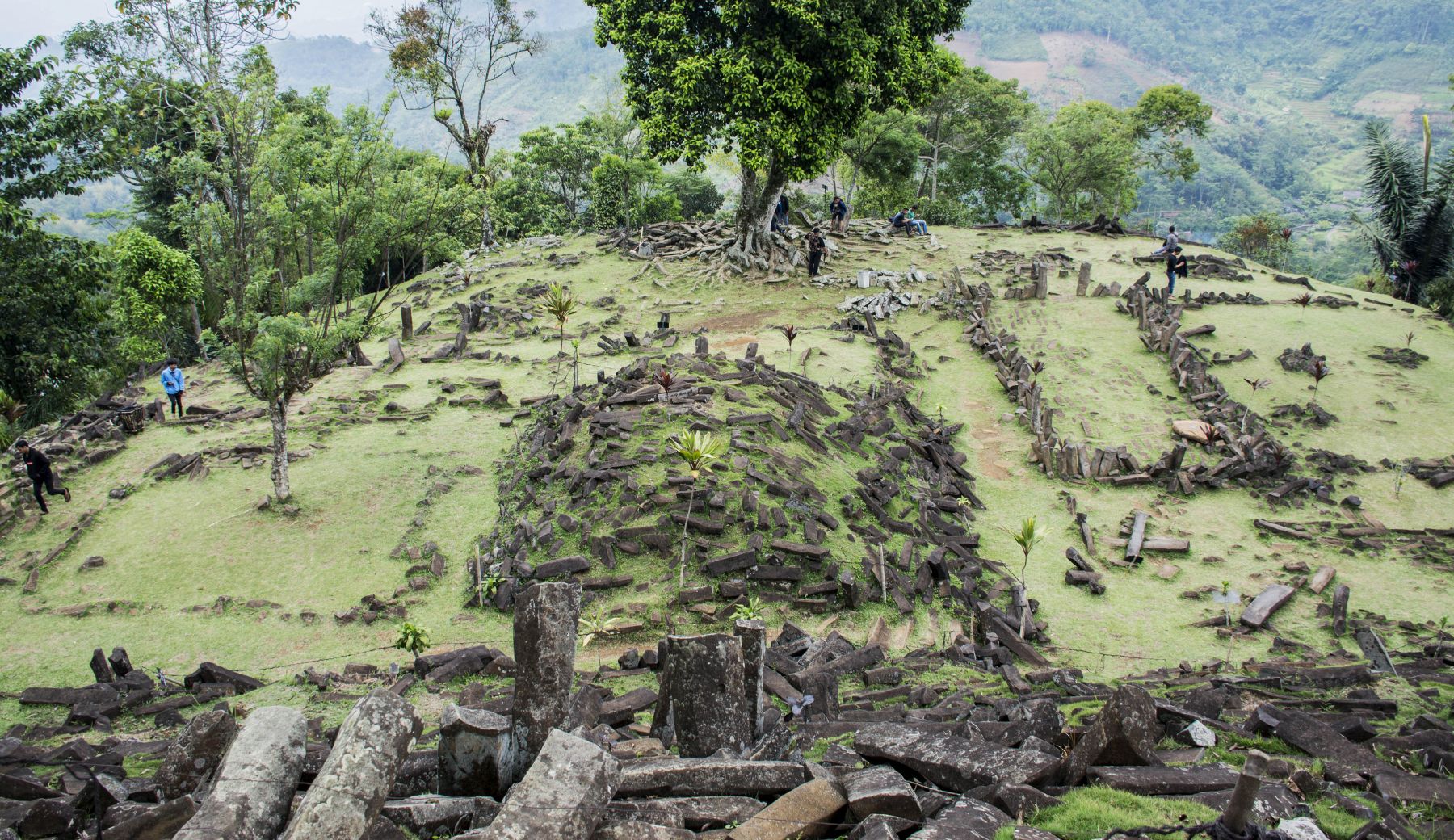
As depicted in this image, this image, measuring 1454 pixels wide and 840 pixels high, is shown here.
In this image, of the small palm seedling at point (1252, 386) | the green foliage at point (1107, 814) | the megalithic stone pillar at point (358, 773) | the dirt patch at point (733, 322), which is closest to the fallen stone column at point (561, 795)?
the megalithic stone pillar at point (358, 773)

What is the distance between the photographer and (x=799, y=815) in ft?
15.3

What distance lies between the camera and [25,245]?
13508mm

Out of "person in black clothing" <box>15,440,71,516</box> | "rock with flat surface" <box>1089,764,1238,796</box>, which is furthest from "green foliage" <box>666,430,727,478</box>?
"person in black clothing" <box>15,440,71,516</box>

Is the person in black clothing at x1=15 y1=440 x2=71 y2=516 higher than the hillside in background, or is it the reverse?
the hillside in background

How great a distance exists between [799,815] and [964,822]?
3.03ft

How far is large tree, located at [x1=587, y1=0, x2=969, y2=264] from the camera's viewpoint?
2267 cm

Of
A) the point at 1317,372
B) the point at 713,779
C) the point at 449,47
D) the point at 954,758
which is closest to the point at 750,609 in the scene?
the point at 954,758

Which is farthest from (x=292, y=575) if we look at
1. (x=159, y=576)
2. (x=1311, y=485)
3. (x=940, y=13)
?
(x=940, y=13)

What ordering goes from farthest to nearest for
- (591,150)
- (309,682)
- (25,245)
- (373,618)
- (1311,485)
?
(591,150), (1311,485), (25,245), (373,618), (309,682)

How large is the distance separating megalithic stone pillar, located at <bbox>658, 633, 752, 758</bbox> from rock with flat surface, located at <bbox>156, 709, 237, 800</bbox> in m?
2.87

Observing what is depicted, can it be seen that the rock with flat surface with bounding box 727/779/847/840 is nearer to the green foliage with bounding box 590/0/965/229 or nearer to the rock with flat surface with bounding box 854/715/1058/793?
the rock with flat surface with bounding box 854/715/1058/793

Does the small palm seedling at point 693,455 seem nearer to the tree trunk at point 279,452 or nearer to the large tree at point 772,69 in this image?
the tree trunk at point 279,452

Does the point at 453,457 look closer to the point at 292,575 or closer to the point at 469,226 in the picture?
the point at 292,575

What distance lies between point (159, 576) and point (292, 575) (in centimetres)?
193
